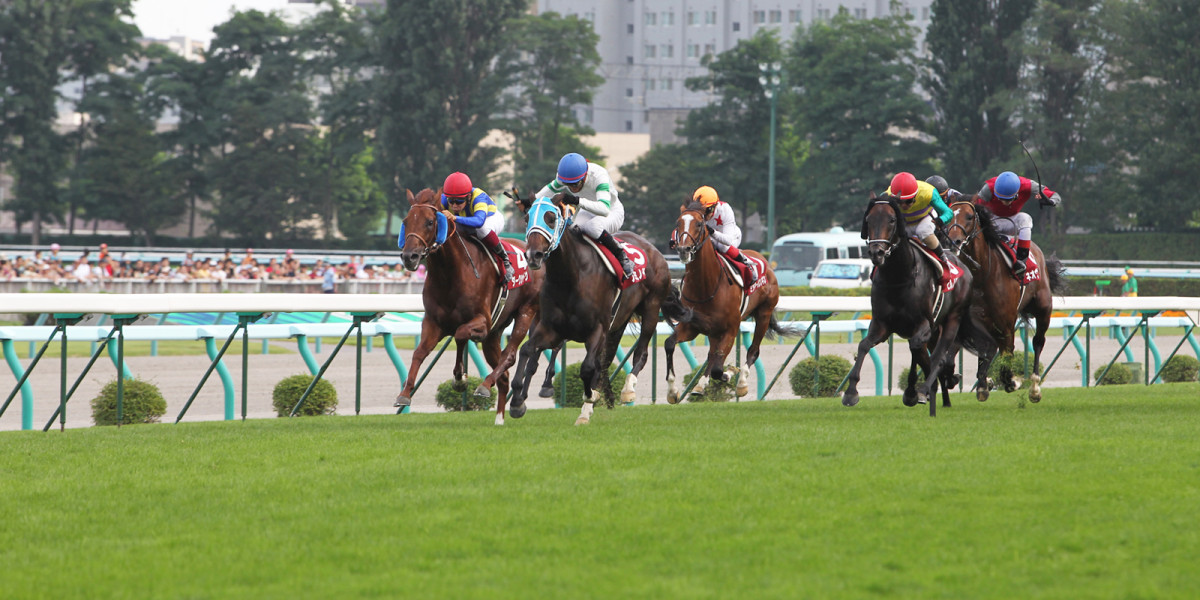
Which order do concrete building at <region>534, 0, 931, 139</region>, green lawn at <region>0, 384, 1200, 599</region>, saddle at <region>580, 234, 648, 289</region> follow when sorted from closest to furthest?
green lawn at <region>0, 384, 1200, 599</region>, saddle at <region>580, 234, 648, 289</region>, concrete building at <region>534, 0, 931, 139</region>

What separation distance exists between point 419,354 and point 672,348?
8.61ft

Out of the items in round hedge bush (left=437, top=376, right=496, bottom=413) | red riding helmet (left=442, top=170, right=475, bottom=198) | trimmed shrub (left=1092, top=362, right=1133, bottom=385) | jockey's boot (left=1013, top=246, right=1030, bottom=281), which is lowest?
trimmed shrub (left=1092, top=362, right=1133, bottom=385)

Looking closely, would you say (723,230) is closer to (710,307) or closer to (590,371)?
(710,307)

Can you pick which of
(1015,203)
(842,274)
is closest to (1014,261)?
(1015,203)

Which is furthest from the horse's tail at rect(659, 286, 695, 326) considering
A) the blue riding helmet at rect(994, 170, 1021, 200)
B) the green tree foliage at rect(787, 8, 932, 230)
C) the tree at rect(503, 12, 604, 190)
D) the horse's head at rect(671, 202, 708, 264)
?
the tree at rect(503, 12, 604, 190)

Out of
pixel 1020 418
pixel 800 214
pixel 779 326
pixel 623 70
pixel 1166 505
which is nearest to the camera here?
pixel 1166 505

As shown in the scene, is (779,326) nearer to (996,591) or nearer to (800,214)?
(996,591)

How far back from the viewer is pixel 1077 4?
43281mm

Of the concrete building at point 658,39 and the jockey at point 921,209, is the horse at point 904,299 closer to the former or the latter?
the jockey at point 921,209

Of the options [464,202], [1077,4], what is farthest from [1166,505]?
[1077,4]

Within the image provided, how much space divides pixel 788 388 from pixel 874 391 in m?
1.19

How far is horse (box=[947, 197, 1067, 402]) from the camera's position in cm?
991

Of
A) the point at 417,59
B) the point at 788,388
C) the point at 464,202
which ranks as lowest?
the point at 788,388

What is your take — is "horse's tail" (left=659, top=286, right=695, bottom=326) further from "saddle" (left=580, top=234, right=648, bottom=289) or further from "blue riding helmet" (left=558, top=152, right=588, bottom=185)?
"blue riding helmet" (left=558, top=152, right=588, bottom=185)
